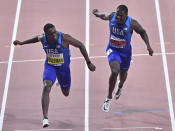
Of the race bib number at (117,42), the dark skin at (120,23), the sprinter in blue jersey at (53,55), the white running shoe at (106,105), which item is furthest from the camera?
the white running shoe at (106,105)

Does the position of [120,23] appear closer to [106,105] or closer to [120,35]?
[120,35]

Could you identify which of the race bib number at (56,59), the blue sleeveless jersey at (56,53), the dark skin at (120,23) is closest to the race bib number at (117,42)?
the dark skin at (120,23)

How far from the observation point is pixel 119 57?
42.6 ft

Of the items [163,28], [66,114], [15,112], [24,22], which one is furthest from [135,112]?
[24,22]

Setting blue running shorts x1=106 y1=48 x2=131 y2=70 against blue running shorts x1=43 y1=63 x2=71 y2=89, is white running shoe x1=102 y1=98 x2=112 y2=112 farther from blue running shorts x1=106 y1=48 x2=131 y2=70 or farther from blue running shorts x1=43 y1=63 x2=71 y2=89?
blue running shorts x1=43 y1=63 x2=71 y2=89

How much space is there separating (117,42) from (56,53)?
1.46 m

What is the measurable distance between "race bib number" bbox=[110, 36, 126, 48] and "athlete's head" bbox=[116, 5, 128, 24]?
43 centimetres

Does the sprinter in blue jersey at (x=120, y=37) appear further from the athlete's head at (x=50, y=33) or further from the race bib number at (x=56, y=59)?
the athlete's head at (x=50, y=33)

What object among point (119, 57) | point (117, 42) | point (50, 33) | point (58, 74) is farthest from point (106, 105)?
point (50, 33)

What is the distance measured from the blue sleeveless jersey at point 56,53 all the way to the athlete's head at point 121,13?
1.29 metres

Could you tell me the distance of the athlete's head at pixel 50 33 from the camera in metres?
11.8

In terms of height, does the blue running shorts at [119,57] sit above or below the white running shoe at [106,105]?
above

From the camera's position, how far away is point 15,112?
14.3 meters

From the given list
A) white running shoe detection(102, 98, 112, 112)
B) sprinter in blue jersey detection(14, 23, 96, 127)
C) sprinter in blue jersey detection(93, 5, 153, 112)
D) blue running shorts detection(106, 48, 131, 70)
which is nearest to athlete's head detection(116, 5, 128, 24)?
sprinter in blue jersey detection(93, 5, 153, 112)
